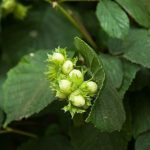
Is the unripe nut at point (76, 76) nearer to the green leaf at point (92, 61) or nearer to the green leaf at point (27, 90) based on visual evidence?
the green leaf at point (92, 61)

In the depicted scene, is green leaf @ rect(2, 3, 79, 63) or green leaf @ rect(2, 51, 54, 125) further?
green leaf @ rect(2, 3, 79, 63)

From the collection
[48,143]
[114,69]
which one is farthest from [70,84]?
[48,143]

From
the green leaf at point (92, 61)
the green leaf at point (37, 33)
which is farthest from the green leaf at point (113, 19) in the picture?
the green leaf at point (37, 33)

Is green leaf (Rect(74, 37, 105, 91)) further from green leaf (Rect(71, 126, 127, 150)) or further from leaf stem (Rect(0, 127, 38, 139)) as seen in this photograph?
leaf stem (Rect(0, 127, 38, 139))

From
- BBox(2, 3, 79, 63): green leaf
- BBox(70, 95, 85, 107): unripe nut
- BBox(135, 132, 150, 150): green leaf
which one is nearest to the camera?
BBox(70, 95, 85, 107): unripe nut

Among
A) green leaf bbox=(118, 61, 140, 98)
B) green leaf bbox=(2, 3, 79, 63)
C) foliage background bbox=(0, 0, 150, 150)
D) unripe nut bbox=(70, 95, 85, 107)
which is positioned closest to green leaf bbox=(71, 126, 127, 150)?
foliage background bbox=(0, 0, 150, 150)

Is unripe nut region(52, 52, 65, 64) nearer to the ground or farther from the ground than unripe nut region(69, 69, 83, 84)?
farther from the ground

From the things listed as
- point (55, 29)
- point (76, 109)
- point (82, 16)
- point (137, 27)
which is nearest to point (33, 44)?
point (55, 29)
